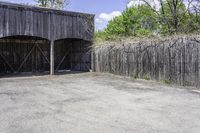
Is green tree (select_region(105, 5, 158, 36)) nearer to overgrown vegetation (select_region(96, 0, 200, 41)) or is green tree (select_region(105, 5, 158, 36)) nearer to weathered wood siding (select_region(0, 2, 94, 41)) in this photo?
overgrown vegetation (select_region(96, 0, 200, 41))

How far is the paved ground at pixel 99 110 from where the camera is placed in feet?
22.1

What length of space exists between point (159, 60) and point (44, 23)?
8.12 meters

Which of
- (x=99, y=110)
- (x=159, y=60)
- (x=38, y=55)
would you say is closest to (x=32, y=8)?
(x=38, y=55)

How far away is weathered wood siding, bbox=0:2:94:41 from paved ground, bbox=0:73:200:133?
255 inches

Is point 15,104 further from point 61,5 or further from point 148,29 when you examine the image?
point 61,5

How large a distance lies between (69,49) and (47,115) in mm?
16588

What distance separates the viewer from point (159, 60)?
15609 millimetres

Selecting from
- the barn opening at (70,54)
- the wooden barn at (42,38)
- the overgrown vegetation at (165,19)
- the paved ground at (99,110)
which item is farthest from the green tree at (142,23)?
the paved ground at (99,110)

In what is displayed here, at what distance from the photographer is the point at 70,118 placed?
7621 mm

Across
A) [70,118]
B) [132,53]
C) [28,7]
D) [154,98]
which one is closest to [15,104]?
[70,118]

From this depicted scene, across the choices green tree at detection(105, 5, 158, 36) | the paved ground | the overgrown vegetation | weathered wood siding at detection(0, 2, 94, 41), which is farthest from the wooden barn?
the paved ground

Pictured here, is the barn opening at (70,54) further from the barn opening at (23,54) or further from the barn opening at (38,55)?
the barn opening at (23,54)

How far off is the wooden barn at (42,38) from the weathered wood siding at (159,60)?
2743 mm

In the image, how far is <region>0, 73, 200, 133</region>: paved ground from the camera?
675cm
